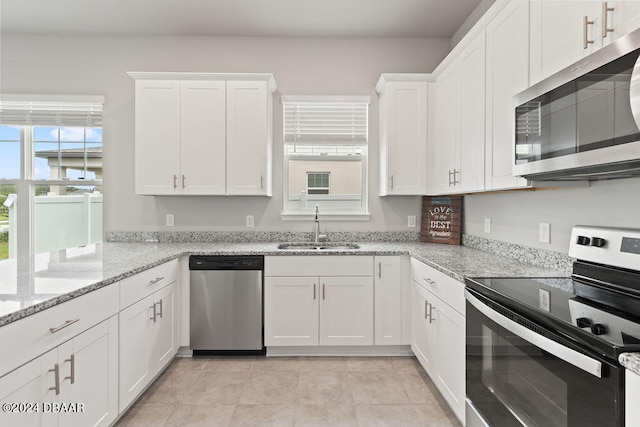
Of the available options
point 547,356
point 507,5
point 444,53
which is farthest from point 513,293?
point 444,53

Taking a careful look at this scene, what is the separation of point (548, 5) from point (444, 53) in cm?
197

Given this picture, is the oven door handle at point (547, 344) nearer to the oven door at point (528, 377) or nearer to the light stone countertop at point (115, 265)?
the oven door at point (528, 377)

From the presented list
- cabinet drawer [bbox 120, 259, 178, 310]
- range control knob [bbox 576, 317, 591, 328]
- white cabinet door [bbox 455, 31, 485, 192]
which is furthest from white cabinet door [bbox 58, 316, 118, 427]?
white cabinet door [bbox 455, 31, 485, 192]

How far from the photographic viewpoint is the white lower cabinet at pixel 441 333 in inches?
73.6

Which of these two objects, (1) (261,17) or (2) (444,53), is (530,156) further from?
(1) (261,17)

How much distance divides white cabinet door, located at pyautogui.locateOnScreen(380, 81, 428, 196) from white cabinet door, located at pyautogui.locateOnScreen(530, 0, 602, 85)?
4.57 feet

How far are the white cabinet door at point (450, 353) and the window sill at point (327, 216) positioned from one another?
51.1 inches

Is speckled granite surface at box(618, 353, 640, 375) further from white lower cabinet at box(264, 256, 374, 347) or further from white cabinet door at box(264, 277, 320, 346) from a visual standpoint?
white cabinet door at box(264, 277, 320, 346)

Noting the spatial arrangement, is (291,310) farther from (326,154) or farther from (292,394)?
(326,154)

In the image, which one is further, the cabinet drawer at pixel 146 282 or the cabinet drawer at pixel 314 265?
the cabinet drawer at pixel 314 265

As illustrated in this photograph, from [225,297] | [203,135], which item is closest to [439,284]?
[225,297]

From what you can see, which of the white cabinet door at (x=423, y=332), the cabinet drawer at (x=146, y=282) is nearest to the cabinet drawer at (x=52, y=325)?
the cabinet drawer at (x=146, y=282)

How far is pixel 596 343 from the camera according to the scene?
0.94m

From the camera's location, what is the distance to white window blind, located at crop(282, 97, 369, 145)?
3459 mm
